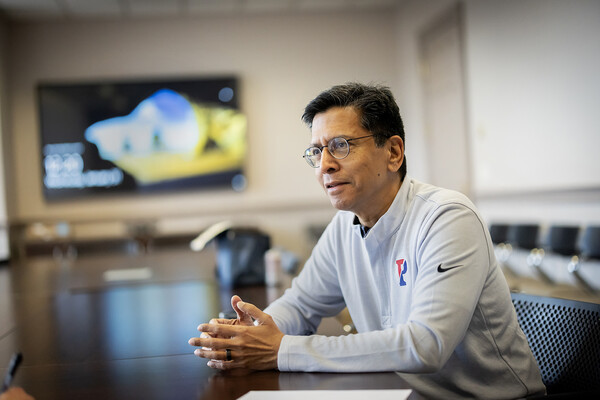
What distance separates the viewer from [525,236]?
460 centimetres

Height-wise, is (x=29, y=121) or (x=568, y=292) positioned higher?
(x=29, y=121)

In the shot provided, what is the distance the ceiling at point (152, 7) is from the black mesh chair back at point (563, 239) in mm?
4051

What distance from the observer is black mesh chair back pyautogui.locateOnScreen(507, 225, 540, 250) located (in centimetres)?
453

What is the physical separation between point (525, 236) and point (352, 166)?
11.9 ft

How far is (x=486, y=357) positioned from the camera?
4.02ft

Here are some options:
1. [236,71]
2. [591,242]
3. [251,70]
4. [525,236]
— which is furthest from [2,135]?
[591,242]

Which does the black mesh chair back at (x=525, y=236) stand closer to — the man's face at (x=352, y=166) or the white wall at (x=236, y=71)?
the white wall at (x=236, y=71)

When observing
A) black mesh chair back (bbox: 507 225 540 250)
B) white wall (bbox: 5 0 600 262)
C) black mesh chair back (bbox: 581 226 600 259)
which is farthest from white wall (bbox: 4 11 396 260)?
black mesh chair back (bbox: 581 226 600 259)

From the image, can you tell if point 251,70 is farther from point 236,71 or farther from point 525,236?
point 525,236

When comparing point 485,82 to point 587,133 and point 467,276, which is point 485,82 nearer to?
point 587,133

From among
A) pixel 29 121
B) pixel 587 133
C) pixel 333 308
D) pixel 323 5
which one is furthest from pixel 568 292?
pixel 29 121

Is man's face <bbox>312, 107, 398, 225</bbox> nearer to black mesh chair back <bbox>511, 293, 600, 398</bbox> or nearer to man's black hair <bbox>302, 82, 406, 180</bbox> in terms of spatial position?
man's black hair <bbox>302, 82, 406, 180</bbox>

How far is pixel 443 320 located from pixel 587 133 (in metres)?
3.47

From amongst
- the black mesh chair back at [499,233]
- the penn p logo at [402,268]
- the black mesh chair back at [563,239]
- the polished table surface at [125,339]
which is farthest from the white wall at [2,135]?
the penn p logo at [402,268]
